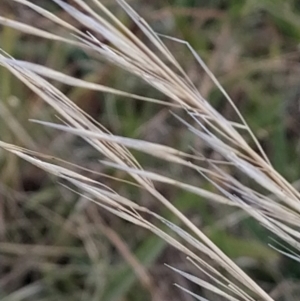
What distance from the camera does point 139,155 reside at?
→ 78 cm

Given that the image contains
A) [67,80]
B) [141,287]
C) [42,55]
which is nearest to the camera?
[67,80]

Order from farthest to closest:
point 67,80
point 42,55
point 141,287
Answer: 1. point 42,55
2. point 141,287
3. point 67,80

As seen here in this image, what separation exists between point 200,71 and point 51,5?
238 mm

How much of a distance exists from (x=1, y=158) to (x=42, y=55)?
0.17 meters

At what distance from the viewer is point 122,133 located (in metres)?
0.80

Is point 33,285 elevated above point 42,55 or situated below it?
below

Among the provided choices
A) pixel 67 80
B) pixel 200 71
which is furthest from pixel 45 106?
pixel 67 80

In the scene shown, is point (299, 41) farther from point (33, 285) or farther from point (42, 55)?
point (33, 285)

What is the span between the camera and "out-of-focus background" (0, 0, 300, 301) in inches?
29.3

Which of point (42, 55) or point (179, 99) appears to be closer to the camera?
point (179, 99)

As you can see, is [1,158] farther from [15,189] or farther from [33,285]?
[33,285]

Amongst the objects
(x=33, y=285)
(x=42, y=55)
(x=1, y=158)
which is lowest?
(x=33, y=285)

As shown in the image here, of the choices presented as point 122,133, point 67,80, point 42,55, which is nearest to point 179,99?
point 67,80

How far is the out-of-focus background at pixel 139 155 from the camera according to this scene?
74 centimetres
